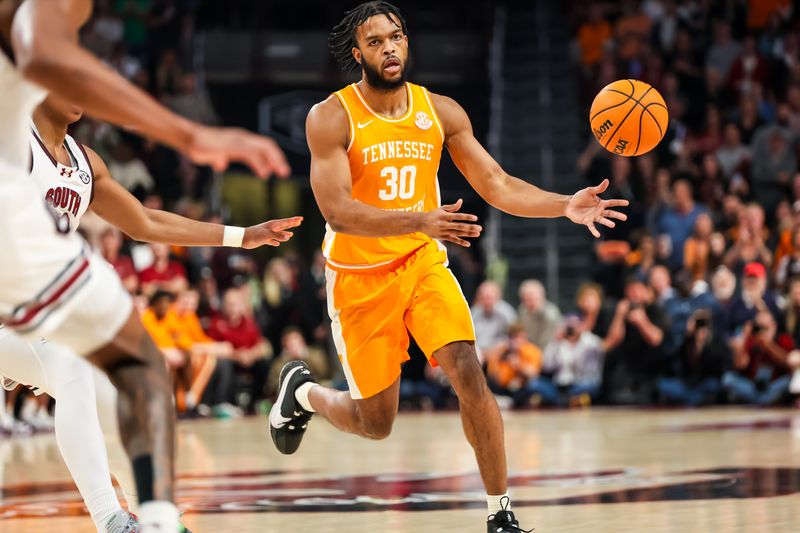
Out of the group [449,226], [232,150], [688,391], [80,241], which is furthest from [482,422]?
[688,391]

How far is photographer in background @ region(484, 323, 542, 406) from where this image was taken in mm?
14477

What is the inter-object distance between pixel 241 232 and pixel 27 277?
179 centimetres

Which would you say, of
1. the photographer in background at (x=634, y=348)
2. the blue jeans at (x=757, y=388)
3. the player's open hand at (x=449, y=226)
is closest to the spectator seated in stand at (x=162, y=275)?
the photographer in background at (x=634, y=348)

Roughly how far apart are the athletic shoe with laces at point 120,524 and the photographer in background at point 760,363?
961cm

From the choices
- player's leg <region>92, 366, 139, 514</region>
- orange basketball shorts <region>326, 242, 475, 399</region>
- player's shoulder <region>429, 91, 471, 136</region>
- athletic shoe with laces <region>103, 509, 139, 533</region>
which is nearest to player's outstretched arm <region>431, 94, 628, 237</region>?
player's shoulder <region>429, 91, 471, 136</region>

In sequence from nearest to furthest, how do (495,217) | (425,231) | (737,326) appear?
(425,231), (737,326), (495,217)

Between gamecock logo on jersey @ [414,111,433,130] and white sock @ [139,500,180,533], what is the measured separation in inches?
103

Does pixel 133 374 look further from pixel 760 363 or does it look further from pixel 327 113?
pixel 760 363

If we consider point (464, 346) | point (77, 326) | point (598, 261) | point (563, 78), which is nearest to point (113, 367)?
point (77, 326)

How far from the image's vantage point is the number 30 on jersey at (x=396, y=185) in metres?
5.55

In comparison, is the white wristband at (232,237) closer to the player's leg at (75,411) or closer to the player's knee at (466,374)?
the player's leg at (75,411)

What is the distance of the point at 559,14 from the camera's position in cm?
2047

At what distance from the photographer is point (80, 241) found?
3.56 m

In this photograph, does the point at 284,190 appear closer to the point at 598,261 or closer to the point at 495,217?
the point at 495,217
